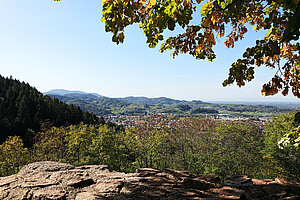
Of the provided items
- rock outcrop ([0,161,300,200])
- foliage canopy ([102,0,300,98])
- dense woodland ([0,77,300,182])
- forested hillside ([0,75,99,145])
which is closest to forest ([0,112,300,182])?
dense woodland ([0,77,300,182])

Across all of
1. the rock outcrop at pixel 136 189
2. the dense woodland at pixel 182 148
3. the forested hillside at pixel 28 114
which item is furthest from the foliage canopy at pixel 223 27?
the forested hillside at pixel 28 114

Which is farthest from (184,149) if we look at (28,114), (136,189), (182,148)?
(28,114)

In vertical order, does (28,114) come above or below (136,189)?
below

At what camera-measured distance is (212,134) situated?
83.5 feet

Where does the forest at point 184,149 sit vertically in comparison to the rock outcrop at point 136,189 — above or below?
below

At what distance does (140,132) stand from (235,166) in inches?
623

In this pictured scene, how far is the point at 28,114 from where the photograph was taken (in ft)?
207

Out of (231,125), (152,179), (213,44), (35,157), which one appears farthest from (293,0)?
(35,157)

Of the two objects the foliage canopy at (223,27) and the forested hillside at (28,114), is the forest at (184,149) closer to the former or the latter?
the foliage canopy at (223,27)

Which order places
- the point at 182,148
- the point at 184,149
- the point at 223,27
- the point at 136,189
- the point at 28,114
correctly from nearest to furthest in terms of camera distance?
the point at 223,27 → the point at 136,189 → the point at 182,148 → the point at 184,149 → the point at 28,114

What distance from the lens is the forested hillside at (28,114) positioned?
55875 millimetres

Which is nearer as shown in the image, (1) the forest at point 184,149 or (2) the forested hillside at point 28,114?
(1) the forest at point 184,149

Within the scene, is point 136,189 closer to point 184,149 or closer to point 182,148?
point 182,148

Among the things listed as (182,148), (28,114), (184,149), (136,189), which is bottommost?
(184,149)
